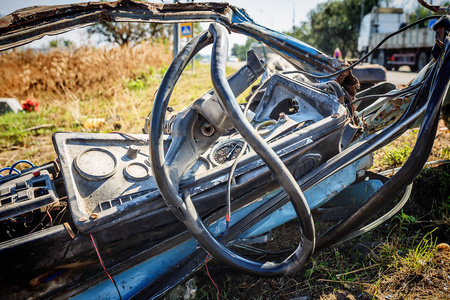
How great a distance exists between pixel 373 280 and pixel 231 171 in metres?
1.28

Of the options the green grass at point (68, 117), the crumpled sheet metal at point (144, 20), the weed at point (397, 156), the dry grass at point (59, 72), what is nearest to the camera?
the crumpled sheet metal at point (144, 20)

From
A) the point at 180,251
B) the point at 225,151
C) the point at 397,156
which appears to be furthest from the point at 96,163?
the point at 397,156

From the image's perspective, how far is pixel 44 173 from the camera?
72.4 inches

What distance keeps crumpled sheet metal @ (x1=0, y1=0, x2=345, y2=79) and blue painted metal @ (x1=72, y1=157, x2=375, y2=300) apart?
0.96m

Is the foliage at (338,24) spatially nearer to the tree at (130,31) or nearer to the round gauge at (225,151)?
the tree at (130,31)

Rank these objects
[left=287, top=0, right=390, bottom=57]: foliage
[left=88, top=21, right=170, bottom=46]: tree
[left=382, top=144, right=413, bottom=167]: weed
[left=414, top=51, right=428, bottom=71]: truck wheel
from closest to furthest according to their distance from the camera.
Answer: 1. [left=382, top=144, right=413, bottom=167]: weed
2. [left=414, top=51, right=428, bottom=71]: truck wheel
3. [left=88, top=21, right=170, bottom=46]: tree
4. [left=287, top=0, right=390, bottom=57]: foliage

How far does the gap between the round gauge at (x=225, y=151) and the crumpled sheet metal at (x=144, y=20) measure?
895 millimetres

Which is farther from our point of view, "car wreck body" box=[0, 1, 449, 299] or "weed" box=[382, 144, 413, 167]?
"weed" box=[382, 144, 413, 167]

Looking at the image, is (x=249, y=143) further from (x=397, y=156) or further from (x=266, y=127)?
(x=397, y=156)

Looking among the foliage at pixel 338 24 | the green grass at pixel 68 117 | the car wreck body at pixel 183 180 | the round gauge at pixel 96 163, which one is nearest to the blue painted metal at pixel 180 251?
the car wreck body at pixel 183 180

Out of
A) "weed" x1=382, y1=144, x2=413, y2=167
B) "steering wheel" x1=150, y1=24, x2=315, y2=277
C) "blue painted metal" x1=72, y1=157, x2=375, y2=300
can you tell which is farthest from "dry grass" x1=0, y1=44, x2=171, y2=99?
"steering wheel" x1=150, y1=24, x2=315, y2=277

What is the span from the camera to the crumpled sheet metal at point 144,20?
144cm

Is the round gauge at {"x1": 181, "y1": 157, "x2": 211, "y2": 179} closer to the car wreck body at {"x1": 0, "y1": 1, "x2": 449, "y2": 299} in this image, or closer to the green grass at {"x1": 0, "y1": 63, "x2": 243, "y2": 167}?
the car wreck body at {"x1": 0, "y1": 1, "x2": 449, "y2": 299}

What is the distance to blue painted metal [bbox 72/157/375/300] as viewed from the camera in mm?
1609
